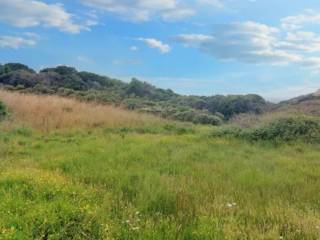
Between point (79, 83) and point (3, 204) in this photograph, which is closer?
point (3, 204)

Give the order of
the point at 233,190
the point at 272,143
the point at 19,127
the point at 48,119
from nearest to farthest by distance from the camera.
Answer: the point at 233,190, the point at 272,143, the point at 19,127, the point at 48,119

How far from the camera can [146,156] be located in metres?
11.3

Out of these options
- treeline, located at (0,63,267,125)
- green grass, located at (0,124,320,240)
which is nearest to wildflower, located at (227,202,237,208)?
green grass, located at (0,124,320,240)

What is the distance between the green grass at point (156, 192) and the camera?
5.74 m

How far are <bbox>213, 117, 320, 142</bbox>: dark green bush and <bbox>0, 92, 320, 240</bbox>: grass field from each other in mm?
690

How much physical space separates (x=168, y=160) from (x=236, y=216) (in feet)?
15.2

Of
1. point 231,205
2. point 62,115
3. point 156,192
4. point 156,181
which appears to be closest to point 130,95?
point 62,115

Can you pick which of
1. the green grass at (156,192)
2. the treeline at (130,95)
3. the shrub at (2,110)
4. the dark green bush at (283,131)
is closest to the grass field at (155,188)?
the green grass at (156,192)

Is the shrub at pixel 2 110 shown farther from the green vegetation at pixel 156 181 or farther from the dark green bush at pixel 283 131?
the dark green bush at pixel 283 131

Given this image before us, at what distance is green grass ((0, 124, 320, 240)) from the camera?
18.8ft

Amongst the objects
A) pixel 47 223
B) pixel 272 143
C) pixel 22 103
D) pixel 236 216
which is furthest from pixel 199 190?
pixel 22 103

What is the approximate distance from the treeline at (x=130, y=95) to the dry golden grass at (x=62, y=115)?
5.19 metres

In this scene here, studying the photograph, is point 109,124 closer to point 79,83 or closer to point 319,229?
point 319,229

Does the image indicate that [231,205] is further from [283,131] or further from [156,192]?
[283,131]
